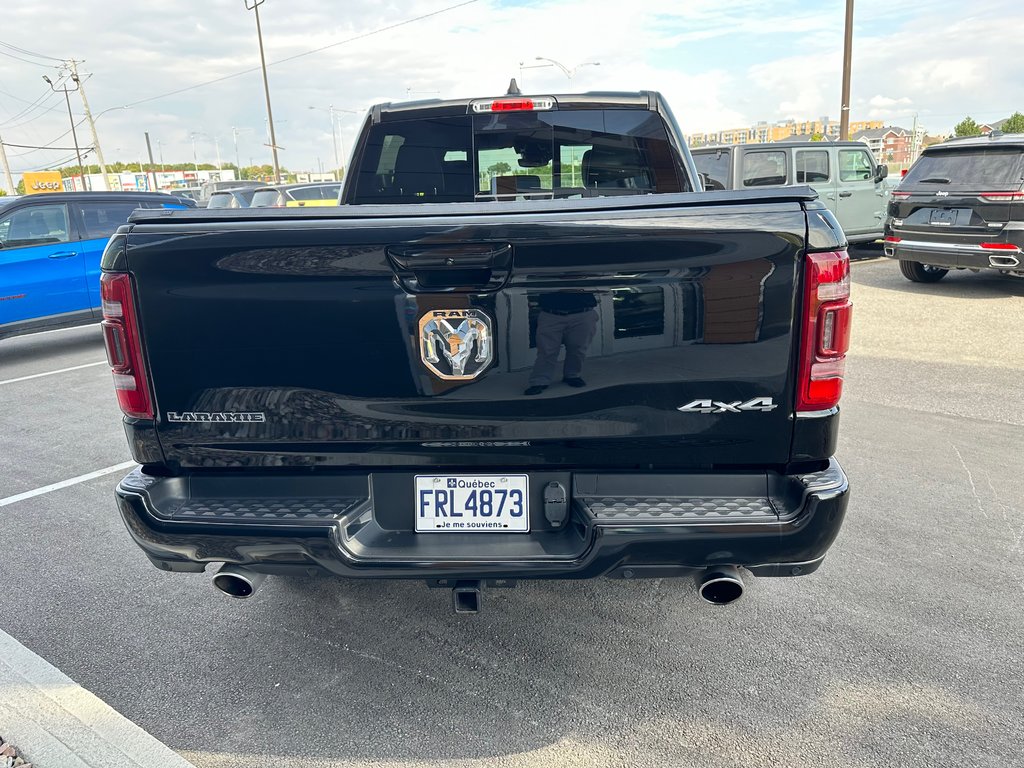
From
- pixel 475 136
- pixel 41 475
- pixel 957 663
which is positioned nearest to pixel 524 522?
pixel 957 663

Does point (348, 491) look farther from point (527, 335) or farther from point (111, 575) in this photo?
point (111, 575)

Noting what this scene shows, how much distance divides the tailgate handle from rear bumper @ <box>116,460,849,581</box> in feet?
2.11

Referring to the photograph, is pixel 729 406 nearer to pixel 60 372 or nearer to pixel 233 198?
pixel 60 372

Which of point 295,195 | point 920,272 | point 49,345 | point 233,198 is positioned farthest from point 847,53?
point 49,345

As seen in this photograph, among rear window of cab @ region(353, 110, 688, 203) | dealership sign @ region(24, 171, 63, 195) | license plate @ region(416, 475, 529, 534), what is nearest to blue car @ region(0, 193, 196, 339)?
rear window of cab @ region(353, 110, 688, 203)

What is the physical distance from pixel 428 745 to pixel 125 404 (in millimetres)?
1492

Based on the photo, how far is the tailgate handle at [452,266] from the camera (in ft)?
6.97

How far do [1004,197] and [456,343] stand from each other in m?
Answer: 9.26

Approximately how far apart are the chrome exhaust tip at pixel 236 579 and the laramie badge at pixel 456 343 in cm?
99

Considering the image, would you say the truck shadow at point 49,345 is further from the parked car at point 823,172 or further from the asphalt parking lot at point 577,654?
the parked car at point 823,172

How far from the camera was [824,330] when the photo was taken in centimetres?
217

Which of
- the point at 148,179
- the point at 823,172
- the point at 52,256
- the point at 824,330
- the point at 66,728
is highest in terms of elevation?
the point at 148,179

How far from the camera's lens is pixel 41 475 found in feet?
15.8

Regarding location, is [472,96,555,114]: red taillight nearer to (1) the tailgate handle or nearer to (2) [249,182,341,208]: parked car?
(1) the tailgate handle
